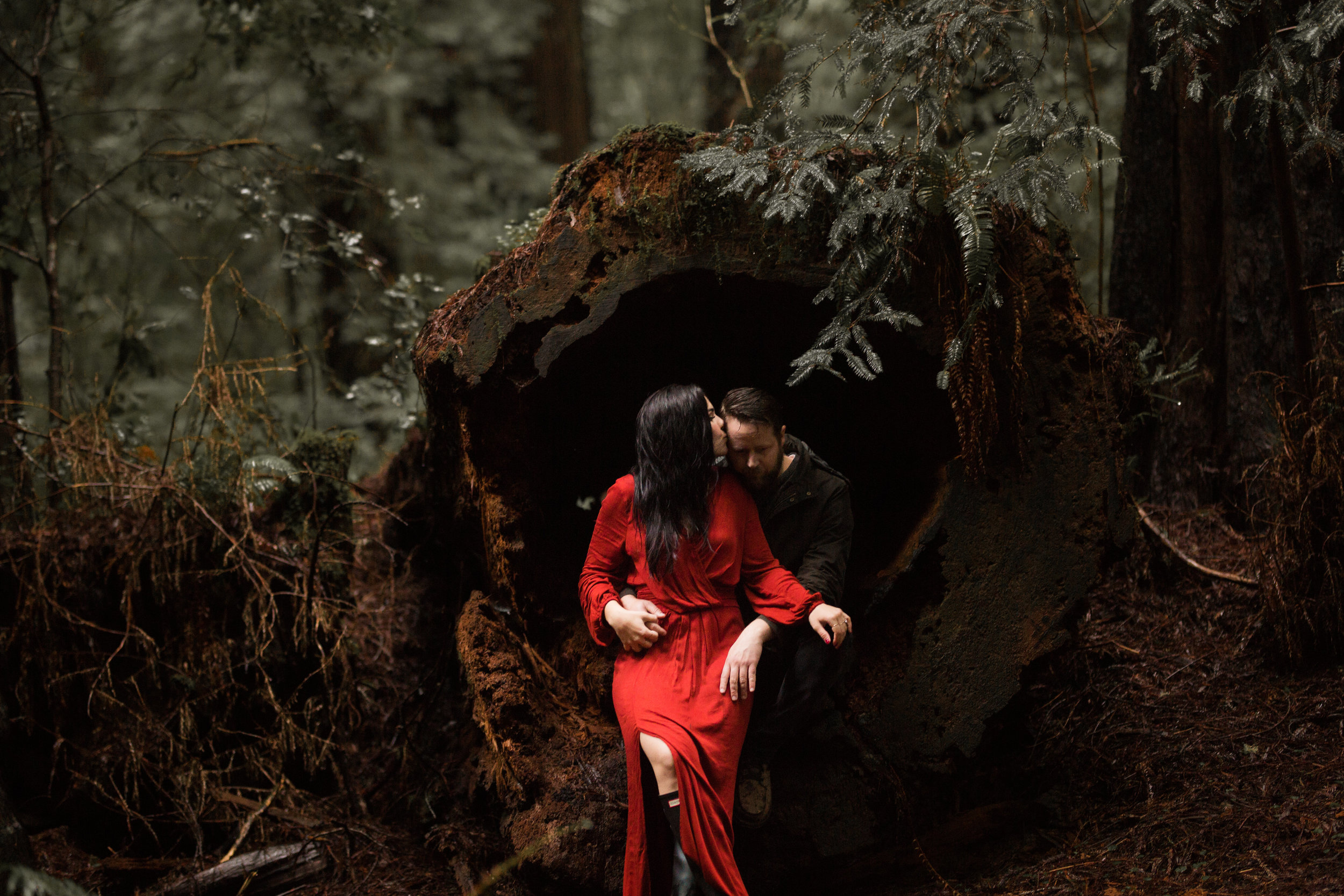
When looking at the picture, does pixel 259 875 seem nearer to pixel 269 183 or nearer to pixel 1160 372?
pixel 269 183

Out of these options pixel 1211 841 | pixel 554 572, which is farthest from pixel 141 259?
pixel 1211 841

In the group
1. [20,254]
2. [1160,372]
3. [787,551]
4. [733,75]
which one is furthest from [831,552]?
[733,75]

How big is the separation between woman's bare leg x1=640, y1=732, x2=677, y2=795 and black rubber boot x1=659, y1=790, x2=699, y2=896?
0.02 metres

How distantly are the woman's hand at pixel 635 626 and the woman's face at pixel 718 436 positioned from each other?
61cm

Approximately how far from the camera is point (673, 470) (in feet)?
10.3

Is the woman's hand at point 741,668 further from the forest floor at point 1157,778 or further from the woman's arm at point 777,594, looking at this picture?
the forest floor at point 1157,778

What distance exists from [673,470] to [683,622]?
543 mm

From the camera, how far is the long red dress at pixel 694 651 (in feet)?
9.45

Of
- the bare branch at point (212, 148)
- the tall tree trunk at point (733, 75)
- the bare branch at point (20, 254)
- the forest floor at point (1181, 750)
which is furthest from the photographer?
the tall tree trunk at point (733, 75)

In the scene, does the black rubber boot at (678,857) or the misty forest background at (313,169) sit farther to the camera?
the misty forest background at (313,169)

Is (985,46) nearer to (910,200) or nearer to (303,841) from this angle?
(910,200)

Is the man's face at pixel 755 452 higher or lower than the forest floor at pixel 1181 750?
higher

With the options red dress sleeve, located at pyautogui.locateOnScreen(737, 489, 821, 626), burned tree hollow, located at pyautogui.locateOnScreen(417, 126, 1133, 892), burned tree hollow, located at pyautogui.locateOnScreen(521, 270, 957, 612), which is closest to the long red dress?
red dress sleeve, located at pyautogui.locateOnScreen(737, 489, 821, 626)

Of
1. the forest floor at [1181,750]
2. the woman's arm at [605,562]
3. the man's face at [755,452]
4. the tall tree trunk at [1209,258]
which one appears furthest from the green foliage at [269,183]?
the tall tree trunk at [1209,258]
